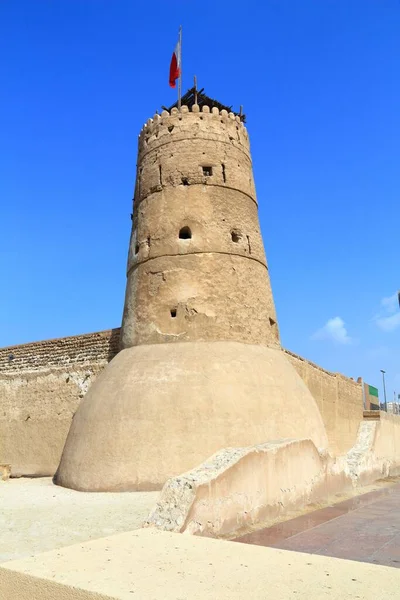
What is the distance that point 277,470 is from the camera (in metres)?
6.51

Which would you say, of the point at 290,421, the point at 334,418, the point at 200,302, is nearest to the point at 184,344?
the point at 200,302

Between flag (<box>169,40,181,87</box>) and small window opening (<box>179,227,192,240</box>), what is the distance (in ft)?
15.5

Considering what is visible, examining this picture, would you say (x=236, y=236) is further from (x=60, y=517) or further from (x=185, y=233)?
(x=60, y=517)

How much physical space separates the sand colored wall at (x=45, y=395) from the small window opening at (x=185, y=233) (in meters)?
2.94

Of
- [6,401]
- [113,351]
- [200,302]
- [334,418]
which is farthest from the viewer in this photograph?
[334,418]

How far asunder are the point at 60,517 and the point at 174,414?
272cm

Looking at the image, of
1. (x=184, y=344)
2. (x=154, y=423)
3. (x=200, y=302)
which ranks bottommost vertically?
(x=154, y=423)

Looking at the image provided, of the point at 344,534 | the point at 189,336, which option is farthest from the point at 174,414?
the point at 344,534

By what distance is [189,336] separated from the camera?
10.2 m

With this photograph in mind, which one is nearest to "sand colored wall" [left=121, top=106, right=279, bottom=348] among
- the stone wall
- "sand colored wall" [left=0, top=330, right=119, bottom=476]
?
"sand colored wall" [left=0, top=330, right=119, bottom=476]

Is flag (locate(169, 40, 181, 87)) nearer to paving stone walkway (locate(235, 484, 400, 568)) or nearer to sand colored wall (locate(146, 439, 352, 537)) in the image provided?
sand colored wall (locate(146, 439, 352, 537))

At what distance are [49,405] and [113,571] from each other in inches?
409

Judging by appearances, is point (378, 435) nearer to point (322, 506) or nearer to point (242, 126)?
point (322, 506)

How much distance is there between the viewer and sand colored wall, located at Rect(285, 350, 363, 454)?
14.0 m
